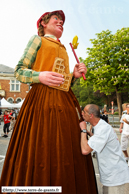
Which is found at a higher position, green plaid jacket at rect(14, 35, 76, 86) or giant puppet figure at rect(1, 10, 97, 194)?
green plaid jacket at rect(14, 35, 76, 86)

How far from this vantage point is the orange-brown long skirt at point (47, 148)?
1452 millimetres

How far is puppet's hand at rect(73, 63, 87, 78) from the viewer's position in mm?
1949

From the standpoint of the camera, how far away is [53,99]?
5.56 feet

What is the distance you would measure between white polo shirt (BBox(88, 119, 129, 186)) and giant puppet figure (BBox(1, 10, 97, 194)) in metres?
0.27

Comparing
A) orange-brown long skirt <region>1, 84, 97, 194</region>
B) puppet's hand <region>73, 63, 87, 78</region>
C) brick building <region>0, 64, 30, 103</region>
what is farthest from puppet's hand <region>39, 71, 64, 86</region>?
brick building <region>0, 64, 30, 103</region>

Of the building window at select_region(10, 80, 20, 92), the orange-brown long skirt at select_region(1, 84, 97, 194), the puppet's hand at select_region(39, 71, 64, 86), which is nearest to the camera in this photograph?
the orange-brown long skirt at select_region(1, 84, 97, 194)

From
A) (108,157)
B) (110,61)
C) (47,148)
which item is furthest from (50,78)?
(110,61)

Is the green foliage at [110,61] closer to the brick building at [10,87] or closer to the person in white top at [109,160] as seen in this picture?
the person in white top at [109,160]

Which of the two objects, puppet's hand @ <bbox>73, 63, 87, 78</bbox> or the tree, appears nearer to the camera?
puppet's hand @ <bbox>73, 63, 87, 78</bbox>

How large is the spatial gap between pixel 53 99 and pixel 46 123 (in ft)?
0.86

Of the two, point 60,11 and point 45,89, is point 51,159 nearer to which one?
point 45,89

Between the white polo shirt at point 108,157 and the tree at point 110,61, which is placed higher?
the tree at point 110,61

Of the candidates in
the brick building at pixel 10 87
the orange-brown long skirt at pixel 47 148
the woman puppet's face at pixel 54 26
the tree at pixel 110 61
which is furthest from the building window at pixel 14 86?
the orange-brown long skirt at pixel 47 148

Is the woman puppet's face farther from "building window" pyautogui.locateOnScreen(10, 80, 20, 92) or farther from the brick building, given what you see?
"building window" pyautogui.locateOnScreen(10, 80, 20, 92)
